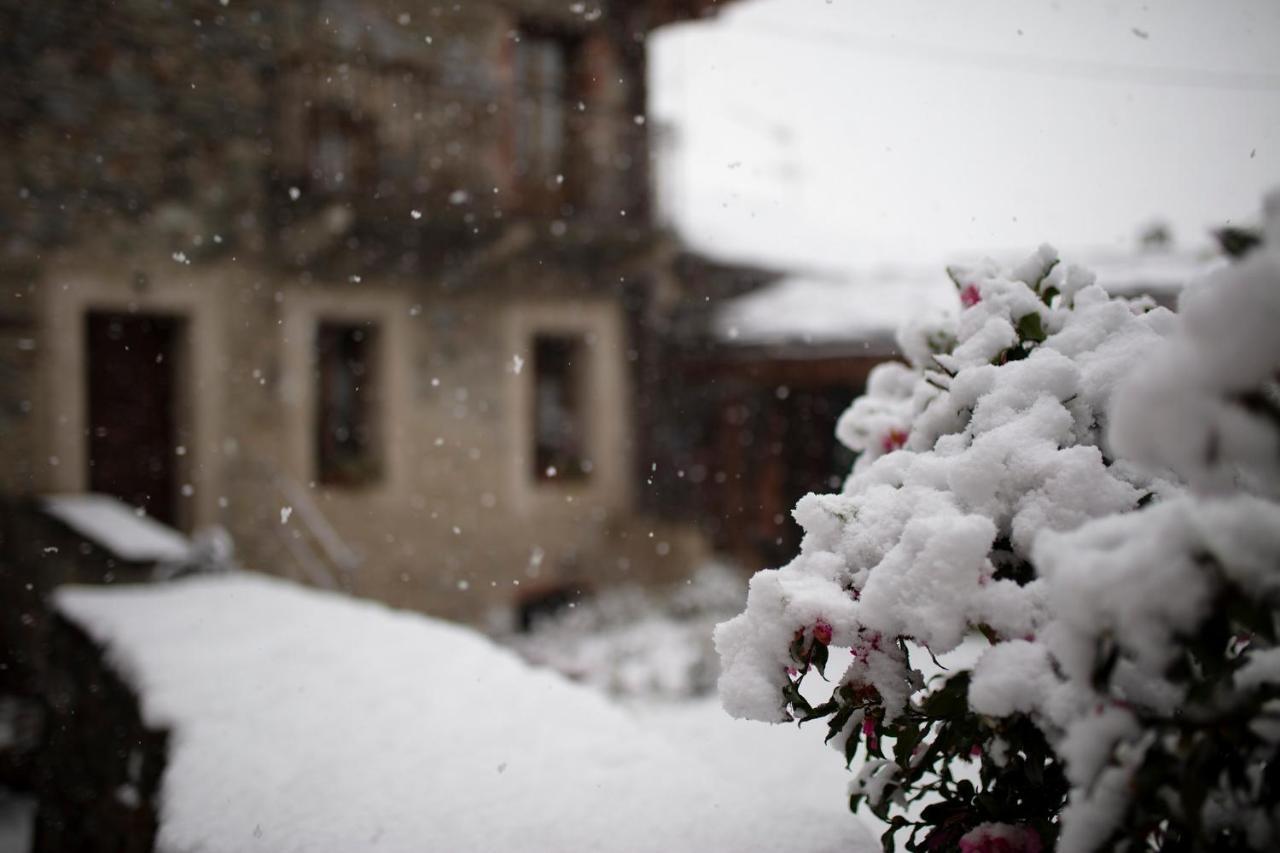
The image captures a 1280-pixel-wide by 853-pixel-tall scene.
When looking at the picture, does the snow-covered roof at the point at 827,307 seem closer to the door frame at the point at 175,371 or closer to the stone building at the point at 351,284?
the stone building at the point at 351,284

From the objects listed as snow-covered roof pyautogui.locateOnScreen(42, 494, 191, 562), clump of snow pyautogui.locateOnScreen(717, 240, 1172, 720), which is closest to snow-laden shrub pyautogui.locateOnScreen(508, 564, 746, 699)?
snow-covered roof pyautogui.locateOnScreen(42, 494, 191, 562)

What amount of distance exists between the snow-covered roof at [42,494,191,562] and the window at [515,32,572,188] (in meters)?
4.72

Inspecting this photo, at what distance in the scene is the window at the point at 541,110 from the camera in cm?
880

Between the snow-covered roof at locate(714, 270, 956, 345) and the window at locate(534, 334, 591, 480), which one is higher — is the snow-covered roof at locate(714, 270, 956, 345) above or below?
above

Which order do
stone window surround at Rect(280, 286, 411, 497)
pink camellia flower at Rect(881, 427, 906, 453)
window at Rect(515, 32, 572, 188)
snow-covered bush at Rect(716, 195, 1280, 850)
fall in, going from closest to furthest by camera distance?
snow-covered bush at Rect(716, 195, 1280, 850) → pink camellia flower at Rect(881, 427, 906, 453) → stone window surround at Rect(280, 286, 411, 497) → window at Rect(515, 32, 572, 188)

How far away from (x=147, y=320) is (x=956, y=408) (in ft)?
25.1

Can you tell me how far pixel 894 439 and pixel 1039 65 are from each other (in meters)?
2.73

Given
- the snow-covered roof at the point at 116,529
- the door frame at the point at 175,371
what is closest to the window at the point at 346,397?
the door frame at the point at 175,371

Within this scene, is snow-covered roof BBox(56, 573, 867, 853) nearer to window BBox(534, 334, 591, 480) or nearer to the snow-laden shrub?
the snow-laden shrub

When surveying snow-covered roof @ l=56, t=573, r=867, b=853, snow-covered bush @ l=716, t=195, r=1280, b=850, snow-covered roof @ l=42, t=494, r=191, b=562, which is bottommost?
snow-covered roof @ l=42, t=494, r=191, b=562

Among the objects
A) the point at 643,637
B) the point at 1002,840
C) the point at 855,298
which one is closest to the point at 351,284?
the point at 643,637

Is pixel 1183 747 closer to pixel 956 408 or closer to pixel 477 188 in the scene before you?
pixel 956 408

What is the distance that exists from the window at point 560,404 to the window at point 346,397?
5.85ft

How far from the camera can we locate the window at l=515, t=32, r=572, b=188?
28.9 ft
